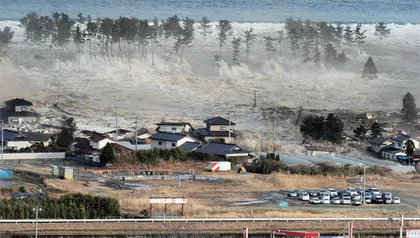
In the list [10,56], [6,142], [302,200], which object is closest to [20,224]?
[302,200]

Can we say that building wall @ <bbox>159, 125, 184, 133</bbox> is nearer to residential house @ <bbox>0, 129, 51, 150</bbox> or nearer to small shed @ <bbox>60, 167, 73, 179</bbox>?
residential house @ <bbox>0, 129, 51, 150</bbox>

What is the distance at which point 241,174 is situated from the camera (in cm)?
2900

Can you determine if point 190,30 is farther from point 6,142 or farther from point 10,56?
point 6,142

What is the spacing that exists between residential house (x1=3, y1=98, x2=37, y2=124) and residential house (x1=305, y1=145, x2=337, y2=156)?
795cm

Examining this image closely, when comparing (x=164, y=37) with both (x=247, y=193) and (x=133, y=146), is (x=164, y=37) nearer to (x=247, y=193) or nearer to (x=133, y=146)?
(x=133, y=146)

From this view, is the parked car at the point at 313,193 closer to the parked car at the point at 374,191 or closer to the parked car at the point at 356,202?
the parked car at the point at 356,202

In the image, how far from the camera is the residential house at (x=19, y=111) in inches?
1373

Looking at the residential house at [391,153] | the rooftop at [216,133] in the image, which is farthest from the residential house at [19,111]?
the residential house at [391,153]

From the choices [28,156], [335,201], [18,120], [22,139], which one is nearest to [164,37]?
[18,120]

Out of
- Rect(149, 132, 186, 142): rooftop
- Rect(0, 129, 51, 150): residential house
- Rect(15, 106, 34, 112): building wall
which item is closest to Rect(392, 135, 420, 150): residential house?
Rect(149, 132, 186, 142): rooftop

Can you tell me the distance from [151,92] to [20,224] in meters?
18.4

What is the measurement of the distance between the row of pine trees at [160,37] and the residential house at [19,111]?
7.11 metres

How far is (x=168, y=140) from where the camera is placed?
3241cm

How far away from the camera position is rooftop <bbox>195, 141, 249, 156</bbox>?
31.0m
